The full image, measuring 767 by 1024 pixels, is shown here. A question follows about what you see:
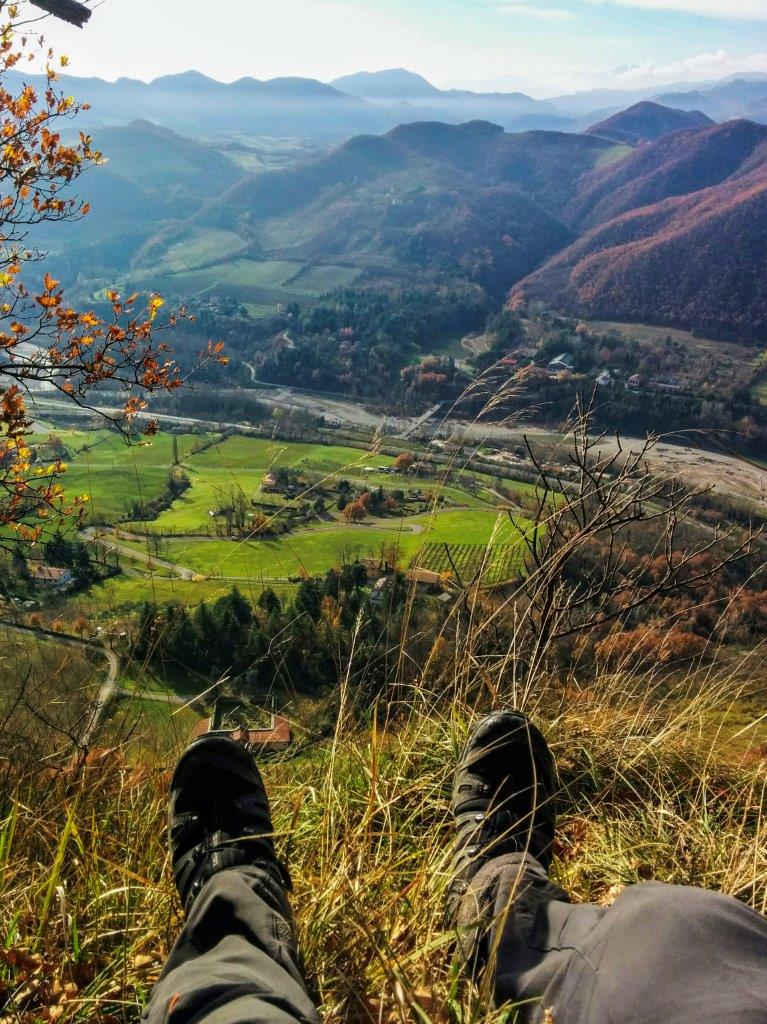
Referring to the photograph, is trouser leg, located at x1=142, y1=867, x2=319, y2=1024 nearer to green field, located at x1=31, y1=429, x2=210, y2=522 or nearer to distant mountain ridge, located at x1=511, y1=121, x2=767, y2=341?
green field, located at x1=31, y1=429, x2=210, y2=522

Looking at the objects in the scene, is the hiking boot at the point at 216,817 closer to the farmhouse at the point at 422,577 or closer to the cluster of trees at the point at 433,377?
the farmhouse at the point at 422,577

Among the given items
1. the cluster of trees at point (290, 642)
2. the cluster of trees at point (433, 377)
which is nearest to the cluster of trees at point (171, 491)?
the cluster of trees at point (433, 377)

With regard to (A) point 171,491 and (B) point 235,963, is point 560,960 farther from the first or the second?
(A) point 171,491

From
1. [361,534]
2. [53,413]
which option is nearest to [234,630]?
[361,534]

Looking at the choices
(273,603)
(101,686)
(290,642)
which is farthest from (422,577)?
(273,603)

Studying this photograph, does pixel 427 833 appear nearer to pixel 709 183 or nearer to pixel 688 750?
pixel 688 750

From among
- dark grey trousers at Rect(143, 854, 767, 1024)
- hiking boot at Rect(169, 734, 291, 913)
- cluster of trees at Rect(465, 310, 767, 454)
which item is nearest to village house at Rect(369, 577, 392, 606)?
hiking boot at Rect(169, 734, 291, 913)

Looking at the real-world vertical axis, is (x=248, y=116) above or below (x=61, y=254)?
above
